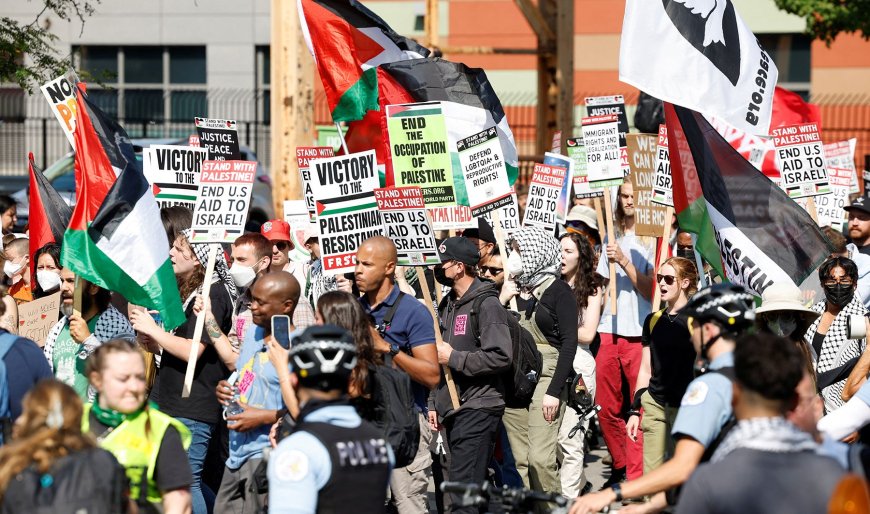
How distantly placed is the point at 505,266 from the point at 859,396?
3.52 m

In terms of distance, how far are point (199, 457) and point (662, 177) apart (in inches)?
175

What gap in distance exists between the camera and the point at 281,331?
19.0 ft

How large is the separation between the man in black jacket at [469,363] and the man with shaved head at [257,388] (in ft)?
4.68

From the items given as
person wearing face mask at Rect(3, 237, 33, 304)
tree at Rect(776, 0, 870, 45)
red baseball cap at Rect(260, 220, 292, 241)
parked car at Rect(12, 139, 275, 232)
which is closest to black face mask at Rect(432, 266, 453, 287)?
red baseball cap at Rect(260, 220, 292, 241)

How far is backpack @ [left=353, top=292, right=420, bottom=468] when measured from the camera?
5.66 metres

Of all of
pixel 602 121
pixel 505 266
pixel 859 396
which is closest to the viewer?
pixel 859 396

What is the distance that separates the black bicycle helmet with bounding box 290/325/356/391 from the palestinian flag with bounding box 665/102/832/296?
11.0 ft

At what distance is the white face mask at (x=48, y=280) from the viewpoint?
8.77m

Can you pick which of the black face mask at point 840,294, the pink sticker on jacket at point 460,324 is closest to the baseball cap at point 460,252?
the pink sticker on jacket at point 460,324

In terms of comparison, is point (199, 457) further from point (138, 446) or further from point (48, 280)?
point (138, 446)

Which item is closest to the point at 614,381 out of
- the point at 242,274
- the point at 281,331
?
the point at 242,274

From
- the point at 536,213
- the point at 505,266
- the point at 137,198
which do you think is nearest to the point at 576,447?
the point at 505,266

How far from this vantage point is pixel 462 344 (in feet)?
25.0

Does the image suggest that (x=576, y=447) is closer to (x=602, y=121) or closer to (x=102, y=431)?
(x=602, y=121)
